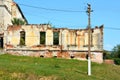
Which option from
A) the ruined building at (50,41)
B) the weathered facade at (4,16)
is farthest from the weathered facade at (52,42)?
the weathered facade at (4,16)

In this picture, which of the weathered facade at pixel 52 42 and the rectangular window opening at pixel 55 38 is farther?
the rectangular window opening at pixel 55 38

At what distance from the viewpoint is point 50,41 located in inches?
2277

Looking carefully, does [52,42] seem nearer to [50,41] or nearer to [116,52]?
[50,41]

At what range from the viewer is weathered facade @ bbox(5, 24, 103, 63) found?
57000 millimetres

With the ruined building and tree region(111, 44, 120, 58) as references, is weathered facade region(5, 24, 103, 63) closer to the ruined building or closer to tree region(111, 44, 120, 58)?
the ruined building

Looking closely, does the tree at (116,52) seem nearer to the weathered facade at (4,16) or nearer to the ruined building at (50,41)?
the ruined building at (50,41)

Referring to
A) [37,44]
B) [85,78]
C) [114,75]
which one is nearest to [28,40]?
[37,44]

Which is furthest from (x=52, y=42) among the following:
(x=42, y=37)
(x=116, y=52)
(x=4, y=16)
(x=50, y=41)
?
(x=116, y=52)

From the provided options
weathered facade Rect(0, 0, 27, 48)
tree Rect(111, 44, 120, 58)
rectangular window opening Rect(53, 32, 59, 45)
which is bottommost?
tree Rect(111, 44, 120, 58)

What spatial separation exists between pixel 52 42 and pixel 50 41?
1.15ft

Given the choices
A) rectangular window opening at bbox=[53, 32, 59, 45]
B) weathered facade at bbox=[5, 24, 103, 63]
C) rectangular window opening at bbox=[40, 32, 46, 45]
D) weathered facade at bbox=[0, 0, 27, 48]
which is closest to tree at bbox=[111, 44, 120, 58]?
weathered facade at bbox=[5, 24, 103, 63]

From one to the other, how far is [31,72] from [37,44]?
2572cm

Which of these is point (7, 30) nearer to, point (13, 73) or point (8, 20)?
point (8, 20)

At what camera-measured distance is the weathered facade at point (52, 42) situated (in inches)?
2244
